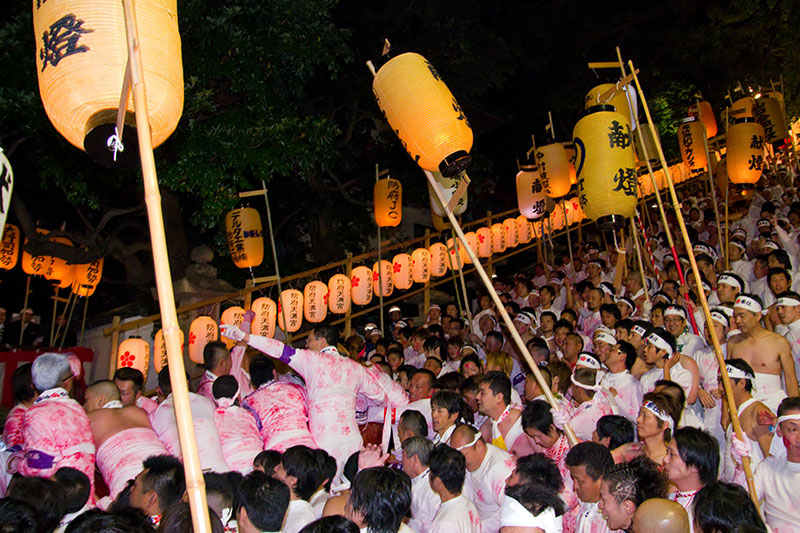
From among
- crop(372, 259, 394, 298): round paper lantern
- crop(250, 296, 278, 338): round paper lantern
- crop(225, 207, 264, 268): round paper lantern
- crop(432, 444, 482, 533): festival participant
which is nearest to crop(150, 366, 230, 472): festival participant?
crop(432, 444, 482, 533): festival participant

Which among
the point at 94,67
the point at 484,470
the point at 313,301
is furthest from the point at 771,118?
the point at 94,67

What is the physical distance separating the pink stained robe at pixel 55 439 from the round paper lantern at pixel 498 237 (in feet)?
35.3

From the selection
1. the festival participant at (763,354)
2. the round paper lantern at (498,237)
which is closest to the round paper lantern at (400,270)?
the round paper lantern at (498,237)

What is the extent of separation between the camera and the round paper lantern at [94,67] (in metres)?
2.67

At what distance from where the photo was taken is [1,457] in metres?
4.18

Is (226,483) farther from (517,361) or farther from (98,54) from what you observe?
(517,361)

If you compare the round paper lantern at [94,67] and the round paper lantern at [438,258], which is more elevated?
the round paper lantern at [438,258]

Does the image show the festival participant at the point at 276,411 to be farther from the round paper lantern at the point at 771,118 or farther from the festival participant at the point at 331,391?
the round paper lantern at the point at 771,118

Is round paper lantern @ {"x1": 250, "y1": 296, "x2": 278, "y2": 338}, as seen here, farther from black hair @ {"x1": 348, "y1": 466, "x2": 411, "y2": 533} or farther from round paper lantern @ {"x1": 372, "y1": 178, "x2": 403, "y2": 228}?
black hair @ {"x1": 348, "y1": 466, "x2": 411, "y2": 533}

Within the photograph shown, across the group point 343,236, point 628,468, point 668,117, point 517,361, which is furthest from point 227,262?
point 668,117

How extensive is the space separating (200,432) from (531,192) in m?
8.89

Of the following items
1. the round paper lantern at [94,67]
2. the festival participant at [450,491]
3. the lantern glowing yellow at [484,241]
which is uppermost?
the lantern glowing yellow at [484,241]

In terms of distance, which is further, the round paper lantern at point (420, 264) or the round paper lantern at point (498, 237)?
the round paper lantern at point (498, 237)

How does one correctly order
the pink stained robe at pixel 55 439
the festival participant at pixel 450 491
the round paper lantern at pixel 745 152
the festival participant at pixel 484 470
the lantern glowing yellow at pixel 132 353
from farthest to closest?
the round paper lantern at pixel 745 152 < the lantern glowing yellow at pixel 132 353 < the festival participant at pixel 484 470 < the pink stained robe at pixel 55 439 < the festival participant at pixel 450 491
